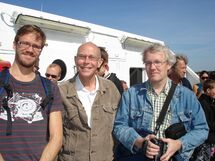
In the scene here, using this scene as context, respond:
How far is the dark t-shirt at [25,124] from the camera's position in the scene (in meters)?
2.02

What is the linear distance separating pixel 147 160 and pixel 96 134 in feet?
1.67

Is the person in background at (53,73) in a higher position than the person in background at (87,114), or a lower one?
higher

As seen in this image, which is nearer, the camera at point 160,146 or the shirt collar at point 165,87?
the camera at point 160,146

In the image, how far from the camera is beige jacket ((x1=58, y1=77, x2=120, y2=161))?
2658 millimetres

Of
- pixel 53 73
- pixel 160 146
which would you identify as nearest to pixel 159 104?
pixel 160 146

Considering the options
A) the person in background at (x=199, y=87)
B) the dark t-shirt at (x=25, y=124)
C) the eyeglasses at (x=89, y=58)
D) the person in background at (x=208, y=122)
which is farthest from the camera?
the person in background at (x=199, y=87)

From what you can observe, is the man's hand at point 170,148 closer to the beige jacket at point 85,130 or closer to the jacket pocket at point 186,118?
the jacket pocket at point 186,118

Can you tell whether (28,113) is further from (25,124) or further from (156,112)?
(156,112)

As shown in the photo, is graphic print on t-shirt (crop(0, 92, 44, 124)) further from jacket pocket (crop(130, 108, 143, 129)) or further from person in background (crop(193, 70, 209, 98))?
person in background (crop(193, 70, 209, 98))

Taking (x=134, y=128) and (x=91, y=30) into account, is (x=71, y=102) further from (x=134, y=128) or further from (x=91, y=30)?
(x=91, y=30)

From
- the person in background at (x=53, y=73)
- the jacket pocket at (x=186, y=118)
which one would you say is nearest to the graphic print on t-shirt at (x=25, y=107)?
the jacket pocket at (x=186, y=118)

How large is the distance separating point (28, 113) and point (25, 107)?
49 mm

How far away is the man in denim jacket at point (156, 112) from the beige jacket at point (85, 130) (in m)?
0.12

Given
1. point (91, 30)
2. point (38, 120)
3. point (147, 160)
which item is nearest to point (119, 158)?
point (147, 160)
